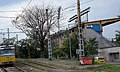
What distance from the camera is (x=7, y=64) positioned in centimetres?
3816

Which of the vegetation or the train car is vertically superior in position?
the vegetation

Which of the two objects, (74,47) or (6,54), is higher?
(74,47)

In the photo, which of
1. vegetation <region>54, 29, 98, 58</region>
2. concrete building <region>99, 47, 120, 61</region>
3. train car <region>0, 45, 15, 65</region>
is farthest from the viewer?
concrete building <region>99, 47, 120, 61</region>

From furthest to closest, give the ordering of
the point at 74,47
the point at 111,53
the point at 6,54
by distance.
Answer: the point at 111,53 < the point at 74,47 < the point at 6,54

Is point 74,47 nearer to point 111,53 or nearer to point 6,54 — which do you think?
point 111,53

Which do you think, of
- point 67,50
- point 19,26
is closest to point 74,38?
point 67,50

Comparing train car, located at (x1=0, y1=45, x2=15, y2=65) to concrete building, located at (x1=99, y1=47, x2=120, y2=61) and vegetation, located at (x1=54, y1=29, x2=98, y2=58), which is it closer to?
vegetation, located at (x1=54, y1=29, x2=98, y2=58)

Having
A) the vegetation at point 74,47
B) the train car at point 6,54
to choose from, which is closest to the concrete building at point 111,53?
the vegetation at point 74,47

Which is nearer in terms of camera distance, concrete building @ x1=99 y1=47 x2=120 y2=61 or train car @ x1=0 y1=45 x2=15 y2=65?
train car @ x1=0 y1=45 x2=15 y2=65

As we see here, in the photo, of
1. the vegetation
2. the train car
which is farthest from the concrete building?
the train car

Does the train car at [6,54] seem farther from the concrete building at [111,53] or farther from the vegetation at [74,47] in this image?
the concrete building at [111,53]

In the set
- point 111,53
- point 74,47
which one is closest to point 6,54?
point 74,47

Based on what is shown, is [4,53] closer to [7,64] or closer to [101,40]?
[7,64]

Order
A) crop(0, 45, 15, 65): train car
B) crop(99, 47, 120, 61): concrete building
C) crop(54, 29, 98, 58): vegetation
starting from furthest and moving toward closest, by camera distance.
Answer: crop(99, 47, 120, 61): concrete building, crop(54, 29, 98, 58): vegetation, crop(0, 45, 15, 65): train car
